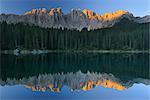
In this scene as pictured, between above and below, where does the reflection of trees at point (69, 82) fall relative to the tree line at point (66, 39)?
below

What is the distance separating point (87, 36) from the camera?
59.4m

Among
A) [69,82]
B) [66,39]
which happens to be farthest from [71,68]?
[66,39]

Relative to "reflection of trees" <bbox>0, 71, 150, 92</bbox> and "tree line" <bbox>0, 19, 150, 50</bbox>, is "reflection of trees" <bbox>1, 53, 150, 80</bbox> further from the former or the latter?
"tree line" <bbox>0, 19, 150, 50</bbox>

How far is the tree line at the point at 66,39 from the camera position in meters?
41.8

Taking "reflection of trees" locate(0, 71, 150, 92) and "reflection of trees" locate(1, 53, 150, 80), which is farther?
"reflection of trees" locate(1, 53, 150, 80)

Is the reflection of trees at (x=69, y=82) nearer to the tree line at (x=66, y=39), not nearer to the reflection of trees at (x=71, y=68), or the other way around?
the reflection of trees at (x=71, y=68)

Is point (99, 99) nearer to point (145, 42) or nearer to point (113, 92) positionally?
point (113, 92)

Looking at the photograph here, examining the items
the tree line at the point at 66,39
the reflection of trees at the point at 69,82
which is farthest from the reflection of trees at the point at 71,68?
the tree line at the point at 66,39

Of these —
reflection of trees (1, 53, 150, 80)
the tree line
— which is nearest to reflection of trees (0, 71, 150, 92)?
reflection of trees (1, 53, 150, 80)

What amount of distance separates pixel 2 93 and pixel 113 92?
3178mm

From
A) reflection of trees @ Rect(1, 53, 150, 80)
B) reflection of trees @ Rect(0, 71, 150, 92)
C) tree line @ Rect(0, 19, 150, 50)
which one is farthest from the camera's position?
tree line @ Rect(0, 19, 150, 50)

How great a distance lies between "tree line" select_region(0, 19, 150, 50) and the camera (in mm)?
41759

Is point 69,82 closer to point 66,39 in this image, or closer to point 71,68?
point 71,68

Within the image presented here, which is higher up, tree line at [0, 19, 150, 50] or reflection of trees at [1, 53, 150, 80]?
tree line at [0, 19, 150, 50]
